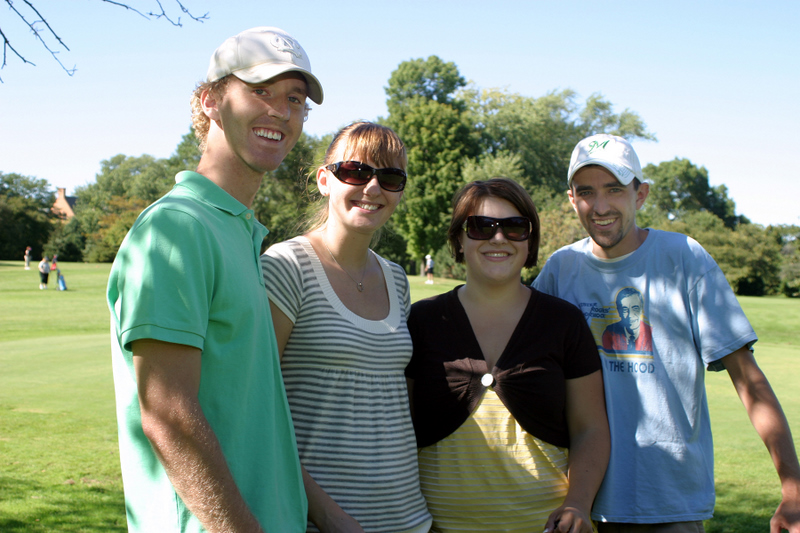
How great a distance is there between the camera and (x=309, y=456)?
2512mm

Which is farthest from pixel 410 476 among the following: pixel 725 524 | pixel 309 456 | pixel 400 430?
pixel 725 524

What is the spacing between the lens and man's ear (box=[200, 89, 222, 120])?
7.39 ft

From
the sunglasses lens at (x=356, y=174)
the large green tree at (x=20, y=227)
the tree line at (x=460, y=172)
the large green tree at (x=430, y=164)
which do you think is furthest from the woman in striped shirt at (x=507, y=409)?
the large green tree at (x=20, y=227)

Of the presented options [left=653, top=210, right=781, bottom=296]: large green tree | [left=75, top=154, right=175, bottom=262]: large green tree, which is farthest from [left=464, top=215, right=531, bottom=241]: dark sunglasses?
[left=75, top=154, right=175, bottom=262]: large green tree

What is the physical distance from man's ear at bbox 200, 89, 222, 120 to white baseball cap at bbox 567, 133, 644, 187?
69.9 inches

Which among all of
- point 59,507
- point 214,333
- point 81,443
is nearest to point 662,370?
point 214,333

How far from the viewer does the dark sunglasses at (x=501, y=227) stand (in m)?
3.06

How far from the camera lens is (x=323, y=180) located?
3039 mm

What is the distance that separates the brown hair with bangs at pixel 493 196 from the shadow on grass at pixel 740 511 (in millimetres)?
3338

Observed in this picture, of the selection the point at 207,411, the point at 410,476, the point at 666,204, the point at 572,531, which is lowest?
the point at 572,531

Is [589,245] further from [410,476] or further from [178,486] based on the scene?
[178,486]

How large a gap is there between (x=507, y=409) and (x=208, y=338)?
1486 mm

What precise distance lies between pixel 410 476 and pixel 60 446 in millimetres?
A: 5137

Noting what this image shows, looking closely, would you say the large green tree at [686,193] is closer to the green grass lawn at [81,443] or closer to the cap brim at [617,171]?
the green grass lawn at [81,443]
